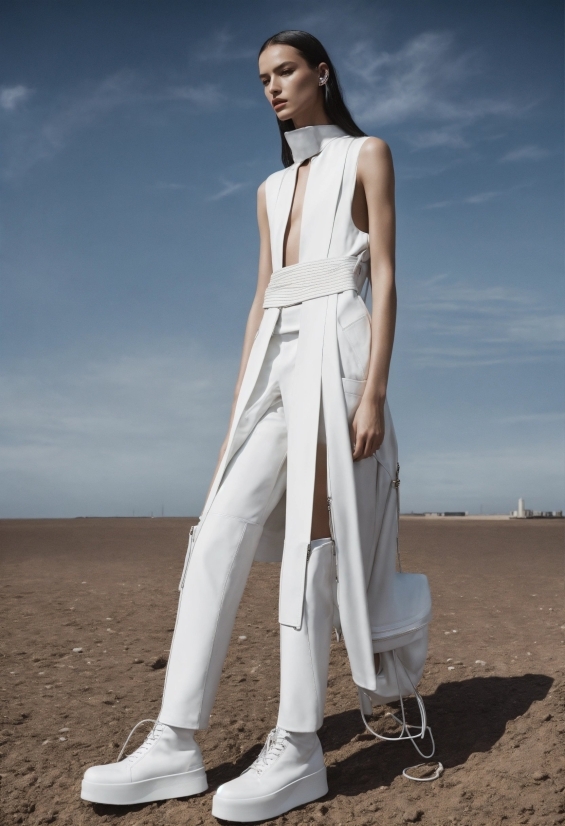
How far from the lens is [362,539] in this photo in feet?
10.0

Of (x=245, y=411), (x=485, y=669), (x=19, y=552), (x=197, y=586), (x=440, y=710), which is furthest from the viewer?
(x=19, y=552)

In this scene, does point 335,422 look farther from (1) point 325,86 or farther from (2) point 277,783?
(1) point 325,86

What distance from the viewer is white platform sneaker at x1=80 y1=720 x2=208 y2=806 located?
2.84 meters

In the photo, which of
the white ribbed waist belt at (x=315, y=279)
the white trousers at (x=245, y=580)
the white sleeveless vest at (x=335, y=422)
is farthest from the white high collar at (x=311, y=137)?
the white trousers at (x=245, y=580)

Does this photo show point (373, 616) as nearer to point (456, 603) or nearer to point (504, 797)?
point (504, 797)

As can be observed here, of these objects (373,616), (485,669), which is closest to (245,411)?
(373,616)

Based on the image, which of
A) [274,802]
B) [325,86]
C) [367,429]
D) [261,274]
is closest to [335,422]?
[367,429]

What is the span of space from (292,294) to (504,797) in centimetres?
206

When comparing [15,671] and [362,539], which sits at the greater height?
[362,539]

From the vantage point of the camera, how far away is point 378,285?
10.2ft

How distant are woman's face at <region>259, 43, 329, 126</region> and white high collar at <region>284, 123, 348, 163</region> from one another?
3.2 inches

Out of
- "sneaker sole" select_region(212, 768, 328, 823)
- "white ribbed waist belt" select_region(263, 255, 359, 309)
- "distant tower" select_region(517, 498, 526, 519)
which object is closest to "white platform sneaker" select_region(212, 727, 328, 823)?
"sneaker sole" select_region(212, 768, 328, 823)

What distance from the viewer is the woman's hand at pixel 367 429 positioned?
9.86 ft

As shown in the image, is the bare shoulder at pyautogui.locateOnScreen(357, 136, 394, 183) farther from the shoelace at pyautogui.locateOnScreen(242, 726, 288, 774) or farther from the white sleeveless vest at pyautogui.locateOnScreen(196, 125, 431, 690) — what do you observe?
the shoelace at pyautogui.locateOnScreen(242, 726, 288, 774)
